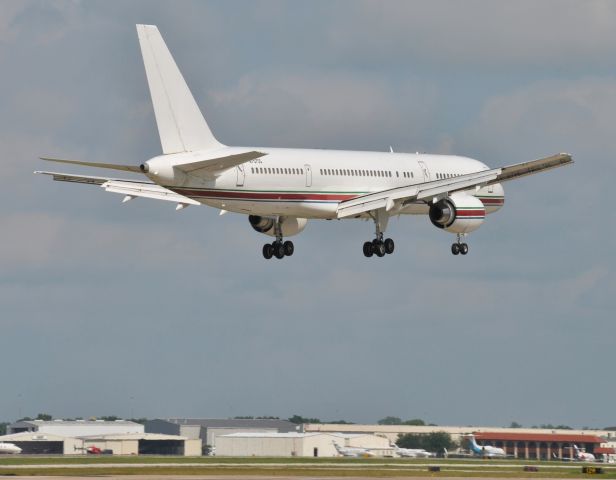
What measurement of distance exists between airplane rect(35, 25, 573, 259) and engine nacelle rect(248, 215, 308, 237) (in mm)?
59

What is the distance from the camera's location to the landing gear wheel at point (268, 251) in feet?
268

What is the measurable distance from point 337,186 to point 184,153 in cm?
1089

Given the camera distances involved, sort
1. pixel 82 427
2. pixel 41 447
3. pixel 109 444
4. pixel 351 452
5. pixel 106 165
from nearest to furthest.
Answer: pixel 106 165
pixel 351 452
pixel 41 447
pixel 109 444
pixel 82 427

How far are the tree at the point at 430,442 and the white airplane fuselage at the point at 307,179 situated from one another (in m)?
97.7

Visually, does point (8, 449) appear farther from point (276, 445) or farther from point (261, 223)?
point (261, 223)

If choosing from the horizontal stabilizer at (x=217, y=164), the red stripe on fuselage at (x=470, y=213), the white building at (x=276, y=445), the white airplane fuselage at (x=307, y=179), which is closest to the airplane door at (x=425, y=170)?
the white airplane fuselage at (x=307, y=179)

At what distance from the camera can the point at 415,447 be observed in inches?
7338

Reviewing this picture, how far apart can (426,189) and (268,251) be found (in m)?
10.0

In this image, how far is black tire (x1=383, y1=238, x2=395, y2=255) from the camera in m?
83.3

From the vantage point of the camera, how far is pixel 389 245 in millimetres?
83312

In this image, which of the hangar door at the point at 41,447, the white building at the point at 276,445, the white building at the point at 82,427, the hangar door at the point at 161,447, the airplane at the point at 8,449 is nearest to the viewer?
the airplane at the point at 8,449

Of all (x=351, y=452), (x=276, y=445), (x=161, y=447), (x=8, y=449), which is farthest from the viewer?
(x=161, y=447)

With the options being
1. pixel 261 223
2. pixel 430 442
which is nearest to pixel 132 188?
pixel 261 223

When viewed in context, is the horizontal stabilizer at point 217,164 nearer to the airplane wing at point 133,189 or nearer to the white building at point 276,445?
the airplane wing at point 133,189
